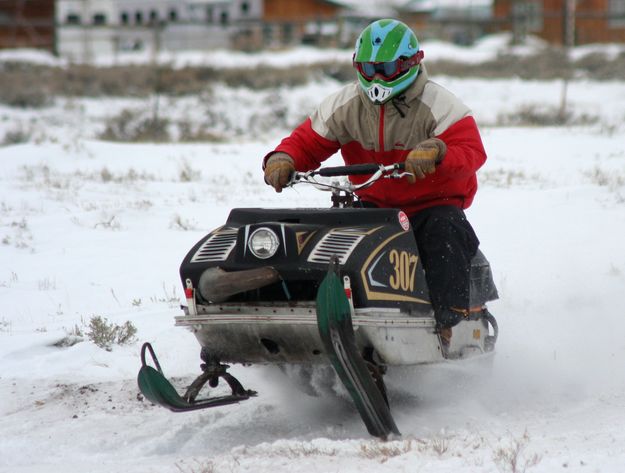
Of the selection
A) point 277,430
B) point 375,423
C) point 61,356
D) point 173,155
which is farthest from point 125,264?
point 173,155

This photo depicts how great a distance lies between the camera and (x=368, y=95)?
562cm

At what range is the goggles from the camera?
5.54 meters

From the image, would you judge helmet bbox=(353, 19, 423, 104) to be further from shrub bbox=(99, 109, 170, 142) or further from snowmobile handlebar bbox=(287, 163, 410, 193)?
shrub bbox=(99, 109, 170, 142)

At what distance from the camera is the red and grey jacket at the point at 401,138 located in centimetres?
557

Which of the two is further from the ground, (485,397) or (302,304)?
(302,304)

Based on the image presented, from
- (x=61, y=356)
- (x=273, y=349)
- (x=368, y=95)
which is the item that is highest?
(x=368, y=95)

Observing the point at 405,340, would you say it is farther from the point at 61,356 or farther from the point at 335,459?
the point at 61,356

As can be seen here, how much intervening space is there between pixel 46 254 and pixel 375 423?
17.3 feet

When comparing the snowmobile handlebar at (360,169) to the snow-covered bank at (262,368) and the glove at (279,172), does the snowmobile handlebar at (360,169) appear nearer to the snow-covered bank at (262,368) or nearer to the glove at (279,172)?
the glove at (279,172)

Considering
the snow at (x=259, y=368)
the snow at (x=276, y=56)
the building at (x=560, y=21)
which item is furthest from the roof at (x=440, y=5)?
the snow at (x=259, y=368)

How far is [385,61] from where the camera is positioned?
18.1ft

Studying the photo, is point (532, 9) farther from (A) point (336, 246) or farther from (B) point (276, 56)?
(A) point (336, 246)

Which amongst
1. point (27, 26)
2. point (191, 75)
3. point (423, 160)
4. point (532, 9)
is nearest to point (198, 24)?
point (191, 75)

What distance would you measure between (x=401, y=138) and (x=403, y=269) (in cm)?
96
